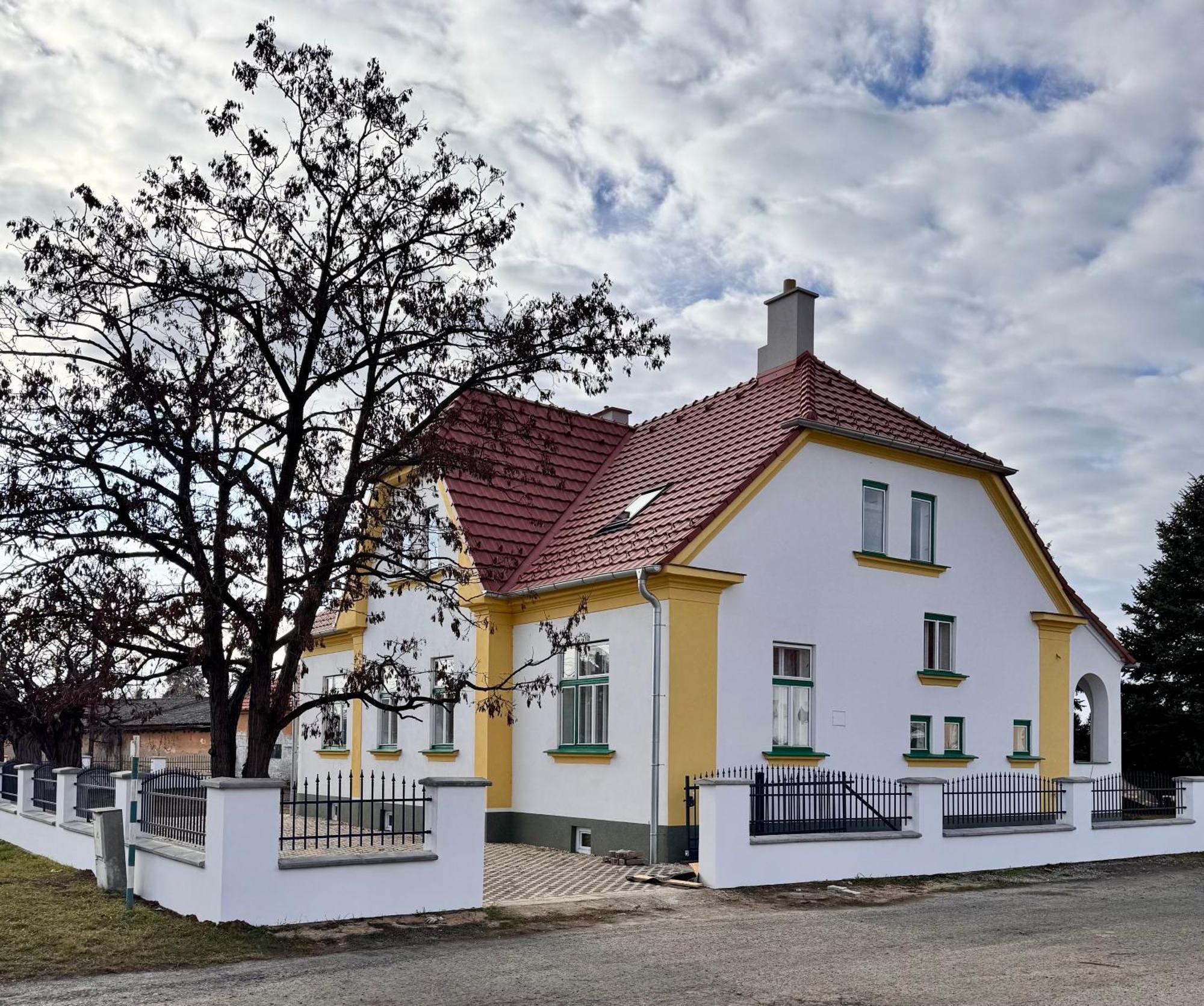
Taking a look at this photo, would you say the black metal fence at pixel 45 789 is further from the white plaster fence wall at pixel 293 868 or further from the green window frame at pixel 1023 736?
the green window frame at pixel 1023 736

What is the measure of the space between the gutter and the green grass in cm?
1087

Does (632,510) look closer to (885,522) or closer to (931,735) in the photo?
(885,522)

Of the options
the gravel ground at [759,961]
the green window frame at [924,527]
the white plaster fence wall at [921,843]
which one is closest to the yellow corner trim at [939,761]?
the white plaster fence wall at [921,843]

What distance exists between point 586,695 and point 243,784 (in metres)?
7.99

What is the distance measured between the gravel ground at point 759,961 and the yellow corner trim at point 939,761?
506 centimetres

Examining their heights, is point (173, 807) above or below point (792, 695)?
below

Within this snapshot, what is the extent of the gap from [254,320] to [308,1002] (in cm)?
742

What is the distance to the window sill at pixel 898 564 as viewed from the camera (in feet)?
65.5

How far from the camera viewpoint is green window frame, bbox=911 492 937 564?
2122 centimetres

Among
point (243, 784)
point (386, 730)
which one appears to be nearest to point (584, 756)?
point (386, 730)

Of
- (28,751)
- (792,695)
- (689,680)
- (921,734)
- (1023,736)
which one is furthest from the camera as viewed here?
(28,751)

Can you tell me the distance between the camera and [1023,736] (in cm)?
2223

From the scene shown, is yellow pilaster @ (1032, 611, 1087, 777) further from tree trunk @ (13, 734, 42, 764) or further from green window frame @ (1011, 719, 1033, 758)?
tree trunk @ (13, 734, 42, 764)

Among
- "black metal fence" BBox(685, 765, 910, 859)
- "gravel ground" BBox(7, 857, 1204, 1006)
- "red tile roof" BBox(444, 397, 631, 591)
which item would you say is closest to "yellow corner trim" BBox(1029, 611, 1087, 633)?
"black metal fence" BBox(685, 765, 910, 859)
